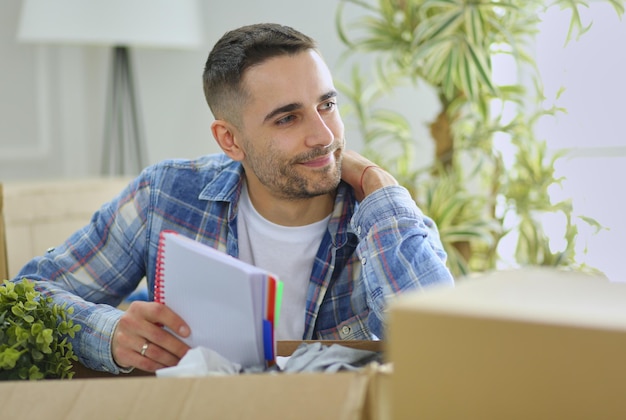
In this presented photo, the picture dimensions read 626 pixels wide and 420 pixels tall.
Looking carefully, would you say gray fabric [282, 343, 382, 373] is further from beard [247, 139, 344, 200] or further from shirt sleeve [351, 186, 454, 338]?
beard [247, 139, 344, 200]

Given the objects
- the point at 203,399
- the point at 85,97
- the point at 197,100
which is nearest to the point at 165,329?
the point at 203,399

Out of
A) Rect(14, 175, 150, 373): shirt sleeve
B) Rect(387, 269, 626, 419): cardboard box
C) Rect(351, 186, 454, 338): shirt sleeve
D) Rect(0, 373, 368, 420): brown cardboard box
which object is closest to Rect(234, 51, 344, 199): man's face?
Rect(351, 186, 454, 338): shirt sleeve

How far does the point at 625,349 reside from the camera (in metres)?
0.54

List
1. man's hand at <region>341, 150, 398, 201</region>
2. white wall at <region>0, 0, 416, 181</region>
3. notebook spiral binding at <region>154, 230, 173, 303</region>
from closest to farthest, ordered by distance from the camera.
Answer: notebook spiral binding at <region>154, 230, 173, 303</region> → man's hand at <region>341, 150, 398, 201</region> → white wall at <region>0, 0, 416, 181</region>

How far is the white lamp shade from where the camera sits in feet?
8.79

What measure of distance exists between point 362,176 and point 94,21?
153 centimetres

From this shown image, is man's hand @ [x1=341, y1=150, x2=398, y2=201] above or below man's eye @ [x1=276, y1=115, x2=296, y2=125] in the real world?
below

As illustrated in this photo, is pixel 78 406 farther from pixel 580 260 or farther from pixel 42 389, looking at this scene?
pixel 580 260

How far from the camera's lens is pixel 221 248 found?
159 cm

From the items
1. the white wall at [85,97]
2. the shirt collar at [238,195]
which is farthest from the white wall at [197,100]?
the shirt collar at [238,195]

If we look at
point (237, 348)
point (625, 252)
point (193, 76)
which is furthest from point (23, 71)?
point (237, 348)

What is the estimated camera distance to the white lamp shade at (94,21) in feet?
8.79

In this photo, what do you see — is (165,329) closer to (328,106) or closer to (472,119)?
(328,106)

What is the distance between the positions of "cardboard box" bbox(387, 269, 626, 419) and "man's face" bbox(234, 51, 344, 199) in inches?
36.3
